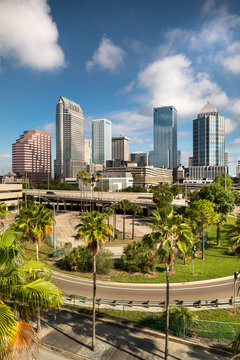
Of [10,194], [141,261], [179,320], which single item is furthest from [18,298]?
[10,194]

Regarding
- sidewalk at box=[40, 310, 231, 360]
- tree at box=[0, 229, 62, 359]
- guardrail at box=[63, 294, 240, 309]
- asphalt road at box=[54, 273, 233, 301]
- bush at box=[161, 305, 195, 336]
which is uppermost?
tree at box=[0, 229, 62, 359]

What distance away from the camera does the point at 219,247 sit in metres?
46.2

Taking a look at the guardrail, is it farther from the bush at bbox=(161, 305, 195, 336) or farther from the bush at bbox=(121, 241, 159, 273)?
the bush at bbox=(121, 241, 159, 273)

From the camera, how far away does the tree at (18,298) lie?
15.6 feet

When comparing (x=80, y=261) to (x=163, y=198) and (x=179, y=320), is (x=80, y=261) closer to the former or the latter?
(x=179, y=320)

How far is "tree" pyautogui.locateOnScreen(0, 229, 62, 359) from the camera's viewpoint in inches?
187

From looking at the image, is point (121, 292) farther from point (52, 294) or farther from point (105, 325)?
point (52, 294)

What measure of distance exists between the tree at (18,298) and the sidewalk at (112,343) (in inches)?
490

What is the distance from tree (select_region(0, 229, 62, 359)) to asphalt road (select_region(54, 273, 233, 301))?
21.1 metres

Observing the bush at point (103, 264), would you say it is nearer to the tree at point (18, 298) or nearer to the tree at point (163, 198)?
the tree at point (18, 298)

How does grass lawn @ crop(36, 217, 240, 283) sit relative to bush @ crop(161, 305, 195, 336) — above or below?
below

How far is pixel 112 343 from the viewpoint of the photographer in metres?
16.6

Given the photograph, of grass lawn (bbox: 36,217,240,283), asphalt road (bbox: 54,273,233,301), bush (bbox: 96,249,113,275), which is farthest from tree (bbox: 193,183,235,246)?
bush (bbox: 96,249,113,275)

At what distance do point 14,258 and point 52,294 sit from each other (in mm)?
1646
